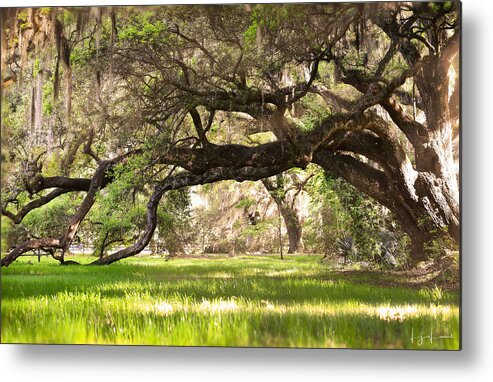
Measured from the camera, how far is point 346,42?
495 cm

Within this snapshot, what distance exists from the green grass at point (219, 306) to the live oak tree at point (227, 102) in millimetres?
230

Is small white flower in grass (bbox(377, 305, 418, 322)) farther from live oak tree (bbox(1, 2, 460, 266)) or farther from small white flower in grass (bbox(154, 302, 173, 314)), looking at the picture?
small white flower in grass (bbox(154, 302, 173, 314))

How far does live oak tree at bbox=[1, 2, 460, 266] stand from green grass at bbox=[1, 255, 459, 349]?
0.76ft

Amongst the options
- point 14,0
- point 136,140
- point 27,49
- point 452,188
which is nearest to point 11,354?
point 136,140

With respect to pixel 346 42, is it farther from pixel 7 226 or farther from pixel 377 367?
pixel 7 226

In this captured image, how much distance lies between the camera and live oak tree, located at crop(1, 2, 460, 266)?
193 inches

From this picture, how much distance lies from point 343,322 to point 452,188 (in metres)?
1.17

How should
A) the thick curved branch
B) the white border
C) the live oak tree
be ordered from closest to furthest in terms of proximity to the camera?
the white border
the live oak tree
the thick curved branch

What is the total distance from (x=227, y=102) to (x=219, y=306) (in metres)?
1.45

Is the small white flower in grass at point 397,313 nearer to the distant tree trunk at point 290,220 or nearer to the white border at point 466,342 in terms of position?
the white border at point 466,342

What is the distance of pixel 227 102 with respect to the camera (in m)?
5.13

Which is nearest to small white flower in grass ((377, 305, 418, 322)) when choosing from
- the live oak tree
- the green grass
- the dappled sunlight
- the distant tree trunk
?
the green grass

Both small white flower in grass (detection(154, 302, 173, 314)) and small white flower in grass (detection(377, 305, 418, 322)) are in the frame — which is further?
small white flower in grass (detection(154, 302, 173, 314))

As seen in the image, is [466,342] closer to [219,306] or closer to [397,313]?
[397,313]
